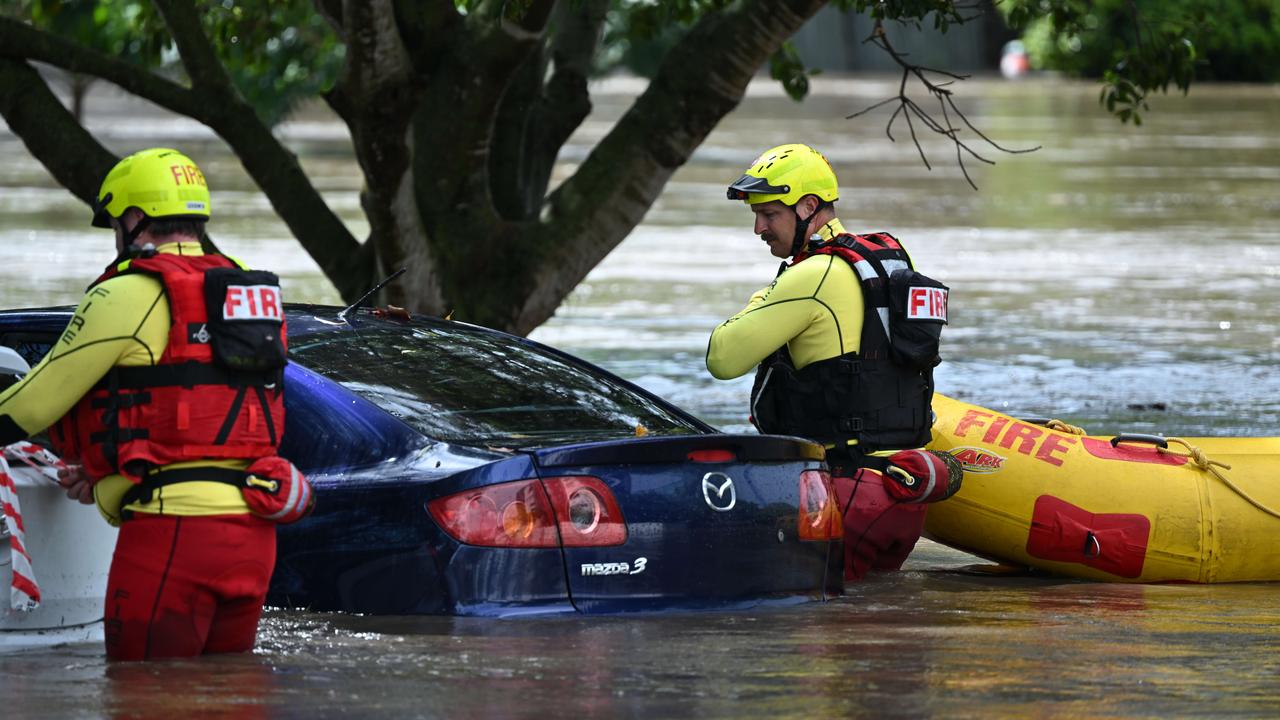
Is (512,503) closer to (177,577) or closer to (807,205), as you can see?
(177,577)

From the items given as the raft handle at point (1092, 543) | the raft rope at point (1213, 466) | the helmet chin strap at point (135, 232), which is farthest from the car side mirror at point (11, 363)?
the raft rope at point (1213, 466)

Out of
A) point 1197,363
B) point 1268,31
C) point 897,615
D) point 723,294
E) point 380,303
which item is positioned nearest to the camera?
point 897,615

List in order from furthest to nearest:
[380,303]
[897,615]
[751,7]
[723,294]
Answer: [723,294], [380,303], [751,7], [897,615]

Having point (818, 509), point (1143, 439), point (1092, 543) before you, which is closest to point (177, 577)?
point (818, 509)

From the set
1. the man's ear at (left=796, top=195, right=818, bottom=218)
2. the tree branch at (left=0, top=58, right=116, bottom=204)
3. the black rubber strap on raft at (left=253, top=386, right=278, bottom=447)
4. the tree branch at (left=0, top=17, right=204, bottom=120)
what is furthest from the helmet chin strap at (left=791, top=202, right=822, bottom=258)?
the tree branch at (left=0, top=58, right=116, bottom=204)

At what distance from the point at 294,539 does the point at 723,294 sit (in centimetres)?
1282

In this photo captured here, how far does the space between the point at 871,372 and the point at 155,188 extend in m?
2.77

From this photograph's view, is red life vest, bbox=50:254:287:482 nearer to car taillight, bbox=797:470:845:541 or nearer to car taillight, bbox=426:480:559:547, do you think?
car taillight, bbox=426:480:559:547

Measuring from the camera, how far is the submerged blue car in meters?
5.57

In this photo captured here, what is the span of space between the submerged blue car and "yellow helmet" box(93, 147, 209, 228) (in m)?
0.88

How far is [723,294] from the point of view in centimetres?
1856

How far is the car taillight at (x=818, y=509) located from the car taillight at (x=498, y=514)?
35.2 inches

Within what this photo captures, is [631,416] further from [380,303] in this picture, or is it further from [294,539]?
[380,303]

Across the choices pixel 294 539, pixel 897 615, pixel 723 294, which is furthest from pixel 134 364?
pixel 723 294
